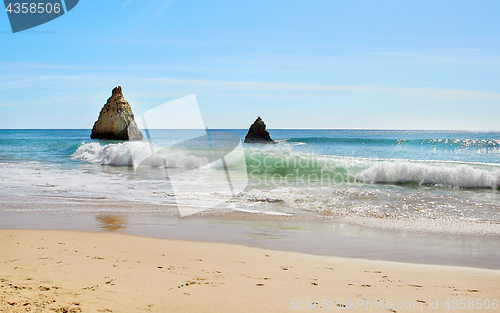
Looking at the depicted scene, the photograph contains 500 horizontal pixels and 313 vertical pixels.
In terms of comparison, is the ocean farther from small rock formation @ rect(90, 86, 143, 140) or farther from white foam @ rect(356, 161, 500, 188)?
small rock formation @ rect(90, 86, 143, 140)

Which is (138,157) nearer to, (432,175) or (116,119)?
(432,175)

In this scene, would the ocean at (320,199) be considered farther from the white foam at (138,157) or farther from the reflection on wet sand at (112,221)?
the white foam at (138,157)

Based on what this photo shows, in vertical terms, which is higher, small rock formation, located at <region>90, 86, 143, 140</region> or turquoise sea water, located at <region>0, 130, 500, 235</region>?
small rock formation, located at <region>90, 86, 143, 140</region>

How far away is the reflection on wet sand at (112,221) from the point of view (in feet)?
17.0

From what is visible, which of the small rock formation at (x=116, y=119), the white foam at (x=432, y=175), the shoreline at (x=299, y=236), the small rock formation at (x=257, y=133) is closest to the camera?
the shoreline at (x=299, y=236)

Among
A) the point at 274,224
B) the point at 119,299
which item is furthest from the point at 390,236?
the point at 119,299

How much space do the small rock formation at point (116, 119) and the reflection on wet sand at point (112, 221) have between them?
38259mm

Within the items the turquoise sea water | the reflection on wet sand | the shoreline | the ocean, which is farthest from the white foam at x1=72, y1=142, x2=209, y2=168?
the shoreline

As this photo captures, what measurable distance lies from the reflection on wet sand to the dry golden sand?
936 millimetres

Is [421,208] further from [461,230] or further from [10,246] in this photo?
[10,246]

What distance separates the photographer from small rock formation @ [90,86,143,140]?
4153 centimetres

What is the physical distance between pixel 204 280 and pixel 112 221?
10.4ft

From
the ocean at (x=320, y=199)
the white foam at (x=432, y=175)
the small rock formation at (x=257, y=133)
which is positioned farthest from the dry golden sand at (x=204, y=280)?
the small rock formation at (x=257, y=133)

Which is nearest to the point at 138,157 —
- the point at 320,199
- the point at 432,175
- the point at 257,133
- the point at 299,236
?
the point at 320,199
